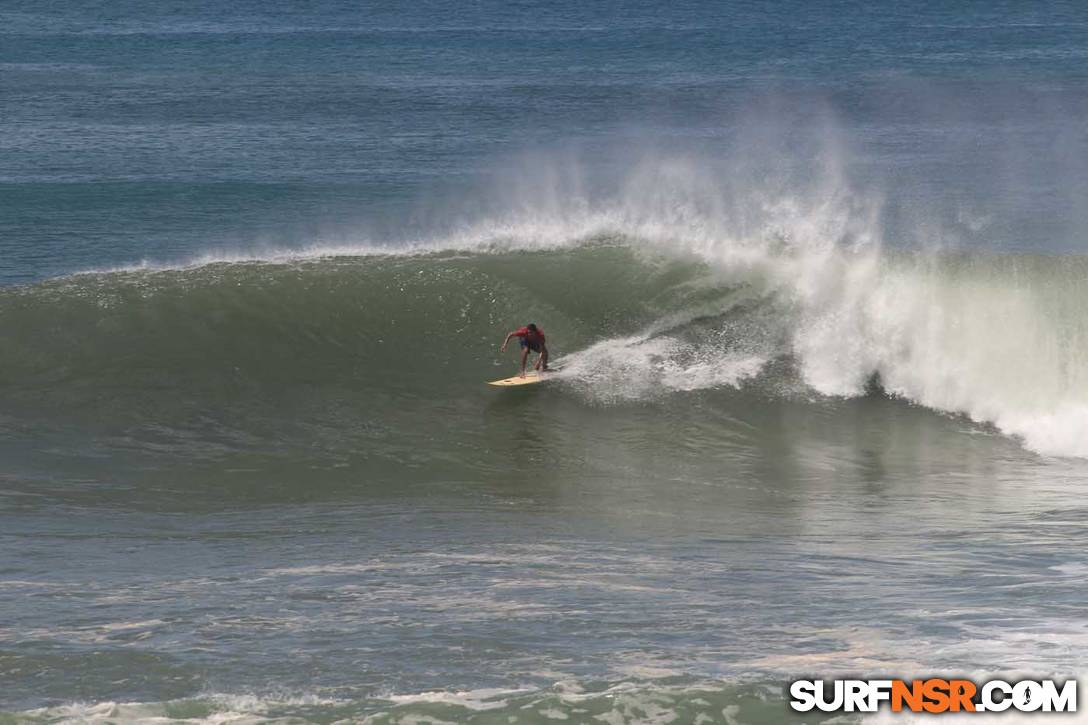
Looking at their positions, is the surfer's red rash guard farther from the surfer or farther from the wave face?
the wave face

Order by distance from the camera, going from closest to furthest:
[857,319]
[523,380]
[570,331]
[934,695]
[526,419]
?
[934,695], [526,419], [523,380], [857,319], [570,331]

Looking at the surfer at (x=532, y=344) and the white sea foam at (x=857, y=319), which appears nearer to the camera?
the surfer at (x=532, y=344)

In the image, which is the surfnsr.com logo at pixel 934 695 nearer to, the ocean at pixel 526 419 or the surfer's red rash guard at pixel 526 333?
the ocean at pixel 526 419

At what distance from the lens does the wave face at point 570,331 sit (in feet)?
63.4

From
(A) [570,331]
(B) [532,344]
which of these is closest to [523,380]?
(B) [532,344]

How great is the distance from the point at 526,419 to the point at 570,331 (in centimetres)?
351

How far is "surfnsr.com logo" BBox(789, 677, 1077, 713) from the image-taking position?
8.27m

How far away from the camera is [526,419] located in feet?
61.9

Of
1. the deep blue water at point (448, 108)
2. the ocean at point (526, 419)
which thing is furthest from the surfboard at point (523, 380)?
A: the deep blue water at point (448, 108)

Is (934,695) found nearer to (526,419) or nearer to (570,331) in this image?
(526,419)

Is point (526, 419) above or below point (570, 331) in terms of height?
below

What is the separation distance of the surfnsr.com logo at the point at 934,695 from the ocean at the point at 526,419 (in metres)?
0.20

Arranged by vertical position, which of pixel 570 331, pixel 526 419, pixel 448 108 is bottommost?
pixel 526 419

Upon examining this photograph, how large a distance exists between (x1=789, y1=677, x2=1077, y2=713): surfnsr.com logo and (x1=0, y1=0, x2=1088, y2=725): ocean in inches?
7.8
